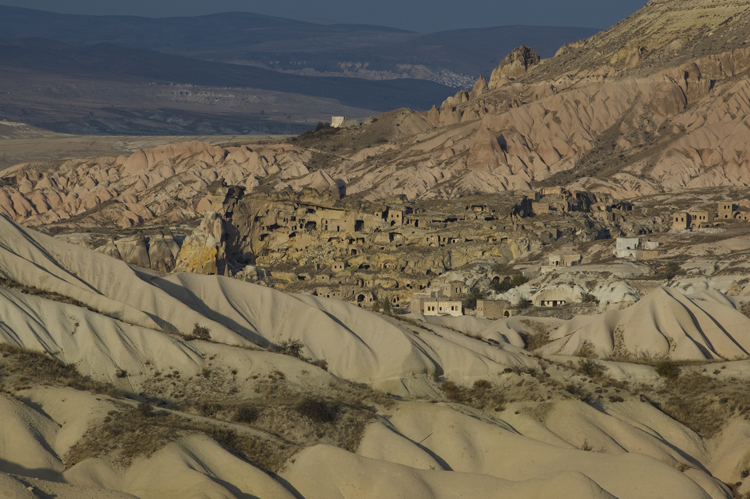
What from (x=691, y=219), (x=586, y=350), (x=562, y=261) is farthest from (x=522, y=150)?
(x=586, y=350)

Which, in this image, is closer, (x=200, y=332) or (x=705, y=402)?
(x=705, y=402)

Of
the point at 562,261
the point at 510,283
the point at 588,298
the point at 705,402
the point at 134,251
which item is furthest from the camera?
the point at 134,251

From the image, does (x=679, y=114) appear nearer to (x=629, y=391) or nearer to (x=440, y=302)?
(x=440, y=302)

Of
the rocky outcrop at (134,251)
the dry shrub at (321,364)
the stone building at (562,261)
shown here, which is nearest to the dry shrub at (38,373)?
the dry shrub at (321,364)

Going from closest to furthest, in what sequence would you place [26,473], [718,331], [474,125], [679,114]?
1. [26,473]
2. [718,331]
3. [679,114]
4. [474,125]

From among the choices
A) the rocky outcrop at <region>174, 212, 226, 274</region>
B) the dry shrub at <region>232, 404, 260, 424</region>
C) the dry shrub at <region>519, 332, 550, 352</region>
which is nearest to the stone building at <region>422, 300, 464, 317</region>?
the dry shrub at <region>519, 332, 550, 352</region>

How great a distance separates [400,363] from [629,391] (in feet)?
33.0

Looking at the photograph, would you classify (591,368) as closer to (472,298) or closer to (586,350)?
(586,350)

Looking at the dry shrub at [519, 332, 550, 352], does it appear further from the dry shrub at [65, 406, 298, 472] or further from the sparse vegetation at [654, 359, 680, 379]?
the dry shrub at [65, 406, 298, 472]

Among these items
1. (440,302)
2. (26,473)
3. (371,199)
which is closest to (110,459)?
(26,473)

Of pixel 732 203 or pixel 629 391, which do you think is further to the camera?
pixel 732 203

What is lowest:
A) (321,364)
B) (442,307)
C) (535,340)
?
(442,307)

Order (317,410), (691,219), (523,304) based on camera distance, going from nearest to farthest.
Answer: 1. (317,410)
2. (523,304)
3. (691,219)

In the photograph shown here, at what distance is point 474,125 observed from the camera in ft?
588
